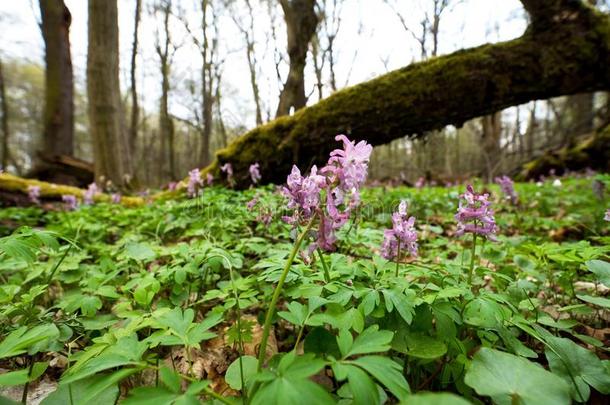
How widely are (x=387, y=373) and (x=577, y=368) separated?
90cm

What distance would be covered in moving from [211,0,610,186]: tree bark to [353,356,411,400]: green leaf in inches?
183

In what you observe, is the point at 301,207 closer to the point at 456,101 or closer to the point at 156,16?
the point at 456,101

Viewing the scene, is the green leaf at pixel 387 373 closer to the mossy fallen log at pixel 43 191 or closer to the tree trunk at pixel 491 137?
the mossy fallen log at pixel 43 191

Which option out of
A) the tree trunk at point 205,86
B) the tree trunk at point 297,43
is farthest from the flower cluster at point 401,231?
the tree trunk at point 205,86

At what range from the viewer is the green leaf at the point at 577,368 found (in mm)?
1209

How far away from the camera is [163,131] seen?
2308 cm

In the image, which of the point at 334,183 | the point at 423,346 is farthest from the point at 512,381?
the point at 334,183

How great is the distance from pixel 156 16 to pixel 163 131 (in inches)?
276

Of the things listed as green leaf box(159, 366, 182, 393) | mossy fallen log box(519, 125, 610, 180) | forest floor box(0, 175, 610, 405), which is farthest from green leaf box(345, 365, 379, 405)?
mossy fallen log box(519, 125, 610, 180)

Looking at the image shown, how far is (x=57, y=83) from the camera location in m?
9.91

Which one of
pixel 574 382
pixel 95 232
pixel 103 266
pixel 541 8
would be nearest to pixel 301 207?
pixel 574 382

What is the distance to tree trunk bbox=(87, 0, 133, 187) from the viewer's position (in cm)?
711

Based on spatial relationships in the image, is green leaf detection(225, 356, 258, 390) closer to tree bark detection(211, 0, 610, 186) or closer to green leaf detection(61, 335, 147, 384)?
green leaf detection(61, 335, 147, 384)

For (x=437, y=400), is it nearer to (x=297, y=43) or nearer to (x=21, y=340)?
(x=21, y=340)
